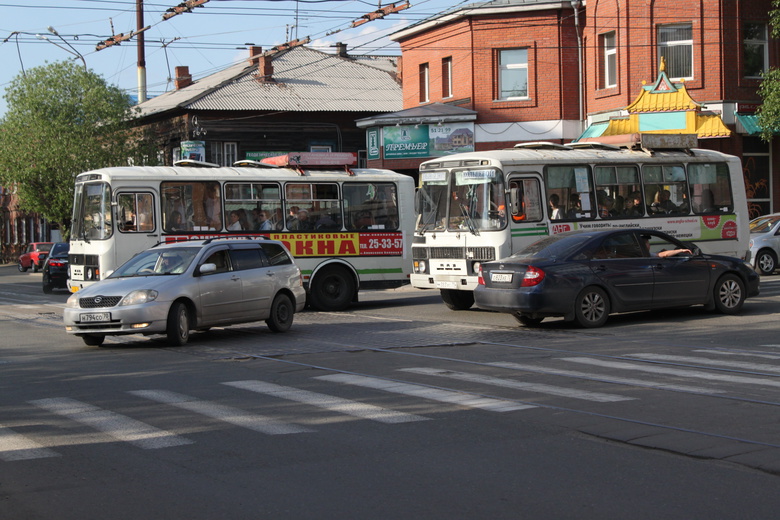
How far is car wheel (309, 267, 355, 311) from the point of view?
2066cm

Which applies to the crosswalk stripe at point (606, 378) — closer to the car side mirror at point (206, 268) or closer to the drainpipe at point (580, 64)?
the car side mirror at point (206, 268)

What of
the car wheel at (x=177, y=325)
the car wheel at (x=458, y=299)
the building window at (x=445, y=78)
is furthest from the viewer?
the building window at (x=445, y=78)

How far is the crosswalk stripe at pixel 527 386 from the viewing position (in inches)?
363

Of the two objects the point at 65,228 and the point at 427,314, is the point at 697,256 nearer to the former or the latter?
the point at 427,314

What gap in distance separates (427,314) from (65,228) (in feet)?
114

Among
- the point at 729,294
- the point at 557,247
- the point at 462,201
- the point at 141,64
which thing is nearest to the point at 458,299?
the point at 462,201

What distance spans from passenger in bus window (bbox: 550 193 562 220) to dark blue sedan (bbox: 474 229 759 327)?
8.83ft

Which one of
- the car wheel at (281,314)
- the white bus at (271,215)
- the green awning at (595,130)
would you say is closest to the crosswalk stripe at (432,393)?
the car wheel at (281,314)

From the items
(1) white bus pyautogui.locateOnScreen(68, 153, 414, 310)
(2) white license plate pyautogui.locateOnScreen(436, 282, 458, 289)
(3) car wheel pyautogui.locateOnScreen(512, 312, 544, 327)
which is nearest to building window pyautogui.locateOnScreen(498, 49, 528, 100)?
(1) white bus pyautogui.locateOnScreen(68, 153, 414, 310)

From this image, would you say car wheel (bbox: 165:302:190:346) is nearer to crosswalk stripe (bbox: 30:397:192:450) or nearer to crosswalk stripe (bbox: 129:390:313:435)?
crosswalk stripe (bbox: 129:390:313:435)

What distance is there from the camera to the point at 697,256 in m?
16.5

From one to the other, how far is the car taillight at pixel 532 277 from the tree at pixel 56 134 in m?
36.8

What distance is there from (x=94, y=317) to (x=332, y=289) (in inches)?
307

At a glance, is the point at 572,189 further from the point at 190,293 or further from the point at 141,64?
the point at 141,64
